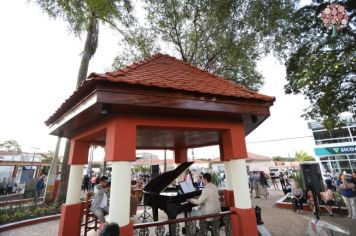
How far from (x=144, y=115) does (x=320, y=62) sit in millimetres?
8750

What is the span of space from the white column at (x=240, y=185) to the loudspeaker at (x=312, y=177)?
6.77 metres

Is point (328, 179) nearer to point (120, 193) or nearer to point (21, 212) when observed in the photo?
point (120, 193)

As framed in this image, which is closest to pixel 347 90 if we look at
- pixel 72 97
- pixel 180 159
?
pixel 180 159

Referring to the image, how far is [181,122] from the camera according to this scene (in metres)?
4.04

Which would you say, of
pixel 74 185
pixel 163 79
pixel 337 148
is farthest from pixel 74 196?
pixel 337 148

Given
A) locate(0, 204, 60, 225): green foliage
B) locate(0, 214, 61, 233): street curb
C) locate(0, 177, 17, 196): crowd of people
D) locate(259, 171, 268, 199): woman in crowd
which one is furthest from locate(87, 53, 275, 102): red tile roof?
locate(0, 177, 17, 196): crowd of people

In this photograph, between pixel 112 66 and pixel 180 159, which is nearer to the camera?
pixel 180 159

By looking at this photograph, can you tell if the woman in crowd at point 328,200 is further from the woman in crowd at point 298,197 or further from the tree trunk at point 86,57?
the tree trunk at point 86,57

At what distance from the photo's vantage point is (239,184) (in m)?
4.32

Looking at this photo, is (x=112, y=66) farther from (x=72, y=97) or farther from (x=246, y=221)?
(x=246, y=221)

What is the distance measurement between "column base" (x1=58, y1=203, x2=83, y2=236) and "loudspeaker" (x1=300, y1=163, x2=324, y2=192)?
950 cm

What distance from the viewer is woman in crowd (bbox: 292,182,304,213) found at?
9.84 metres

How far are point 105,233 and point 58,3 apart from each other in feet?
31.2

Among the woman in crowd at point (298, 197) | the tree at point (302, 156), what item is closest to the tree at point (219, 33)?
the woman in crowd at point (298, 197)
